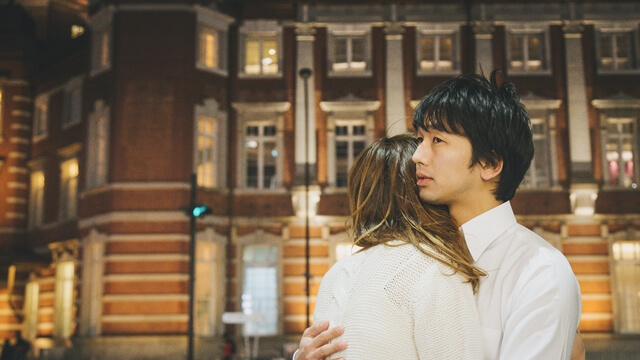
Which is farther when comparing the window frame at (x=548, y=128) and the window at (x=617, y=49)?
the window at (x=617, y=49)

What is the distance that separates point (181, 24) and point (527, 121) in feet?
66.4

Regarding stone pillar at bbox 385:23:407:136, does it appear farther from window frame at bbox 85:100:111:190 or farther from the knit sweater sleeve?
the knit sweater sleeve

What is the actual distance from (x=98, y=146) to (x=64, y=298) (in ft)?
16.6

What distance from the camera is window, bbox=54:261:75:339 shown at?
2389 cm

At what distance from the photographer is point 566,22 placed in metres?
23.2

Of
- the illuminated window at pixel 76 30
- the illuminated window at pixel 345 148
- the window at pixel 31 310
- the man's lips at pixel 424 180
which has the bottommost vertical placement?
the window at pixel 31 310

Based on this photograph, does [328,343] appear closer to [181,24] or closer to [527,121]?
[527,121]

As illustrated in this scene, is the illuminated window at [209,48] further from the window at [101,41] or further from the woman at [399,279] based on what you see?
the woman at [399,279]

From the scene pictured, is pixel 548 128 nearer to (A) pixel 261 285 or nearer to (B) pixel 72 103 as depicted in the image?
(A) pixel 261 285

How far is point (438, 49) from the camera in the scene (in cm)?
2338

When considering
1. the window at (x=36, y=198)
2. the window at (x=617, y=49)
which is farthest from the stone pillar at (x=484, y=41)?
the window at (x=36, y=198)

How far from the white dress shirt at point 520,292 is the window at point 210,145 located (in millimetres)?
19578

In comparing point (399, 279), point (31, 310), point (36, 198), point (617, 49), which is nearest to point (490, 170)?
point (399, 279)

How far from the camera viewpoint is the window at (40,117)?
26.3 metres
